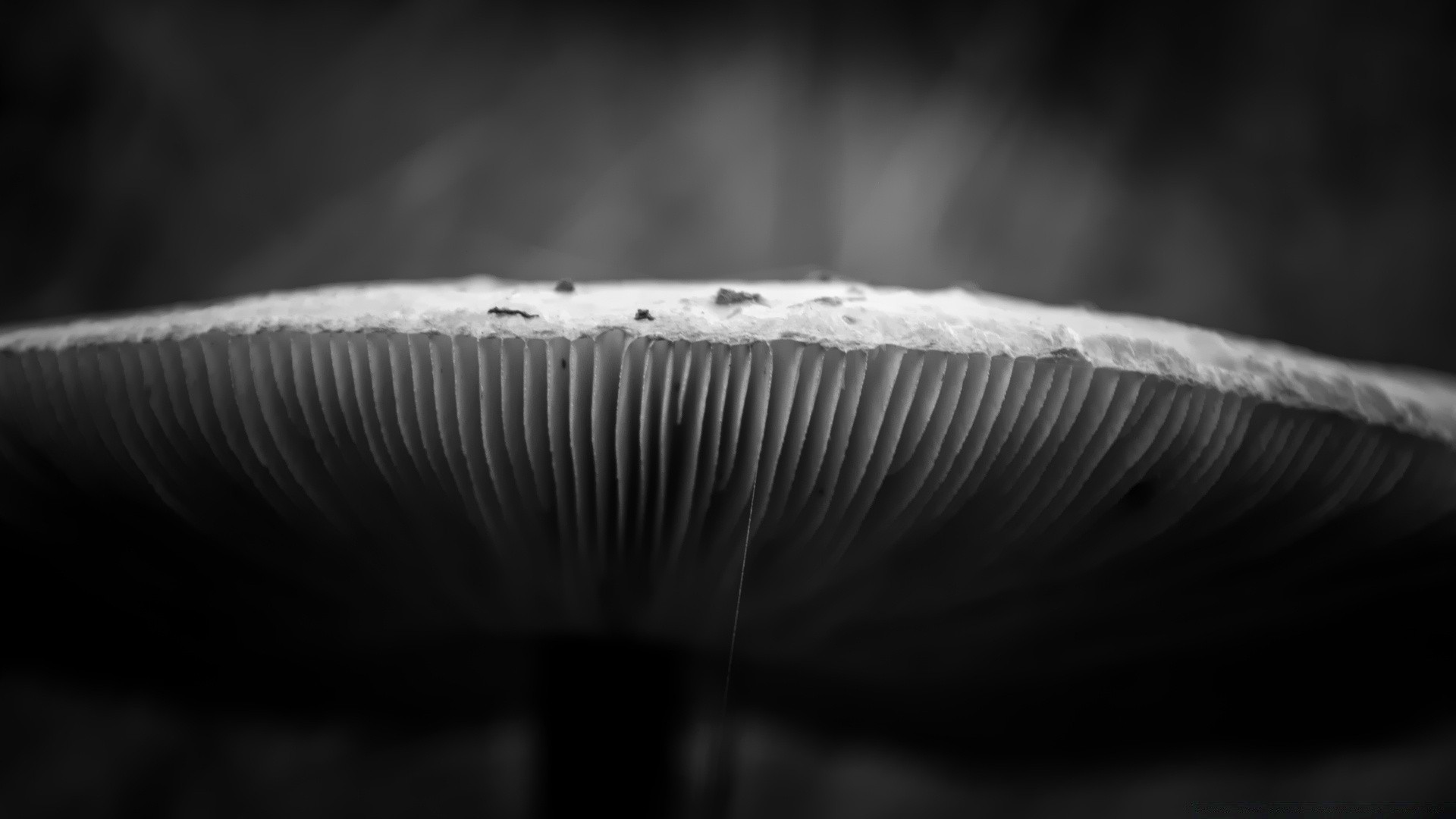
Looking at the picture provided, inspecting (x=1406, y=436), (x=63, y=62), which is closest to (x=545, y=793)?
(x=1406, y=436)

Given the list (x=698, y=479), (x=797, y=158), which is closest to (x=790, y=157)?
(x=797, y=158)

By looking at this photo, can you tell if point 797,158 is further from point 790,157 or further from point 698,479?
point 698,479

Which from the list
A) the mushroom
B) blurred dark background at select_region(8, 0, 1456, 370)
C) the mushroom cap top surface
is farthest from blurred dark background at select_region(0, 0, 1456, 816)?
the mushroom cap top surface

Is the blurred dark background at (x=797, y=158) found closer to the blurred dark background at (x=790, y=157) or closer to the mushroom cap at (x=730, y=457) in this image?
the blurred dark background at (x=790, y=157)

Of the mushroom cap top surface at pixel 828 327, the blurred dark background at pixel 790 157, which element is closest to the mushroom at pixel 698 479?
the mushroom cap top surface at pixel 828 327

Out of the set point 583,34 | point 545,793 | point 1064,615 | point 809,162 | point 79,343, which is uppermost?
point 583,34

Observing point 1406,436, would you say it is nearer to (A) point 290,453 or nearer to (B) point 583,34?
(A) point 290,453

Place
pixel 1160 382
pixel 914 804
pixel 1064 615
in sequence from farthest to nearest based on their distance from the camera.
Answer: pixel 914 804 → pixel 1064 615 → pixel 1160 382
